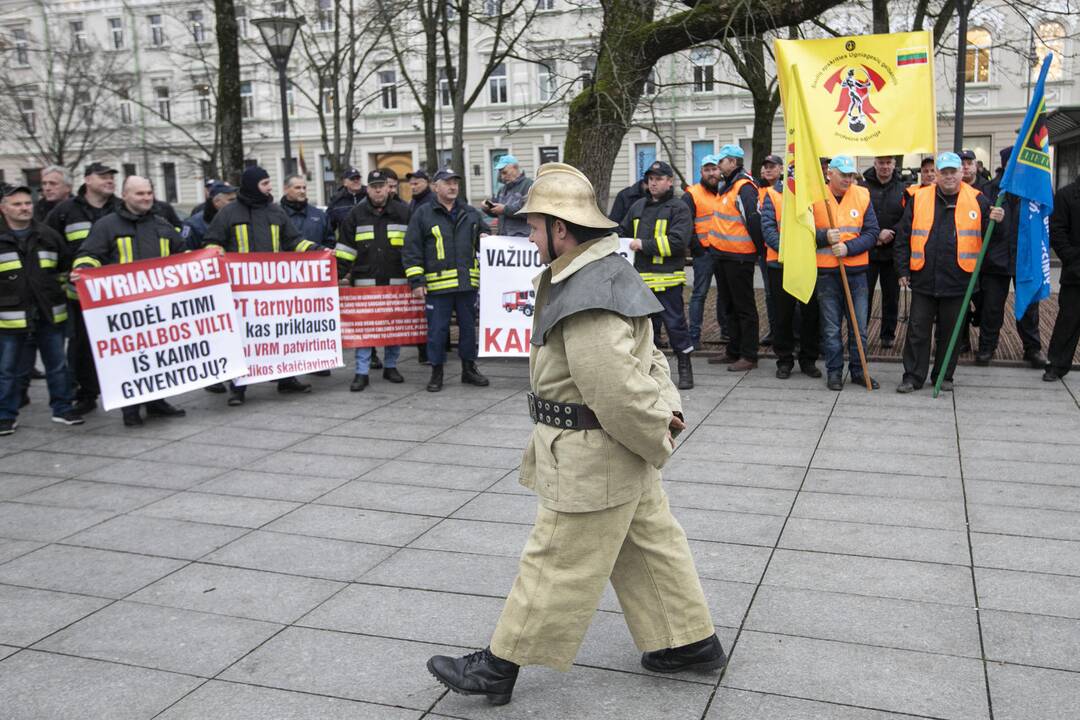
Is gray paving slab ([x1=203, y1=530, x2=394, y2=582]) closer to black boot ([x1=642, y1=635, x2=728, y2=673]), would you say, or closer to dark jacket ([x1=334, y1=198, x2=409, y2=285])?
black boot ([x1=642, y1=635, x2=728, y2=673])

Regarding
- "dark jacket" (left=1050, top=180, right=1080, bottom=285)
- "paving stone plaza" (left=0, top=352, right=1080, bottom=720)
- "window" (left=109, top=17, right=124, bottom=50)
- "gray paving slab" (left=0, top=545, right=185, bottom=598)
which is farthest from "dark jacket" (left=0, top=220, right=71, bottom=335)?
"window" (left=109, top=17, right=124, bottom=50)

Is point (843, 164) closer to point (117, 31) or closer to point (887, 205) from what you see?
point (887, 205)

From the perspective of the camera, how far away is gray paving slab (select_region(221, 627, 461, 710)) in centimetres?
371

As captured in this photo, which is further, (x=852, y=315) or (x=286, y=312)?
(x=286, y=312)

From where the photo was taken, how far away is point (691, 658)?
374cm

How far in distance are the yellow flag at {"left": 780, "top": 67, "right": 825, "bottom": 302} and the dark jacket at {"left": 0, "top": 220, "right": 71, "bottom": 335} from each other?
19.1ft

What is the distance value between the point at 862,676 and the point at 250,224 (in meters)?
7.01

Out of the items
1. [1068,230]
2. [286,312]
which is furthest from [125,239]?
[1068,230]

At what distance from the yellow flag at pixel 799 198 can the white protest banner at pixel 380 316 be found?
11.8 feet

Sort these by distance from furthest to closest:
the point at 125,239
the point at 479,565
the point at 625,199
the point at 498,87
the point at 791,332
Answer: the point at 498,87, the point at 625,199, the point at 791,332, the point at 125,239, the point at 479,565

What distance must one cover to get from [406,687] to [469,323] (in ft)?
20.1

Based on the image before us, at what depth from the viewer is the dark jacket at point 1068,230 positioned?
356 inches

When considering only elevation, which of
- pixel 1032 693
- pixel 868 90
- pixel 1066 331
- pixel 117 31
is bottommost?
pixel 1032 693

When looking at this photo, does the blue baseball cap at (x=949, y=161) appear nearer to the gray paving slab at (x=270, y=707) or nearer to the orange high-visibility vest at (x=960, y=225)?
the orange high-visibility vest at (x=960, y=225)
